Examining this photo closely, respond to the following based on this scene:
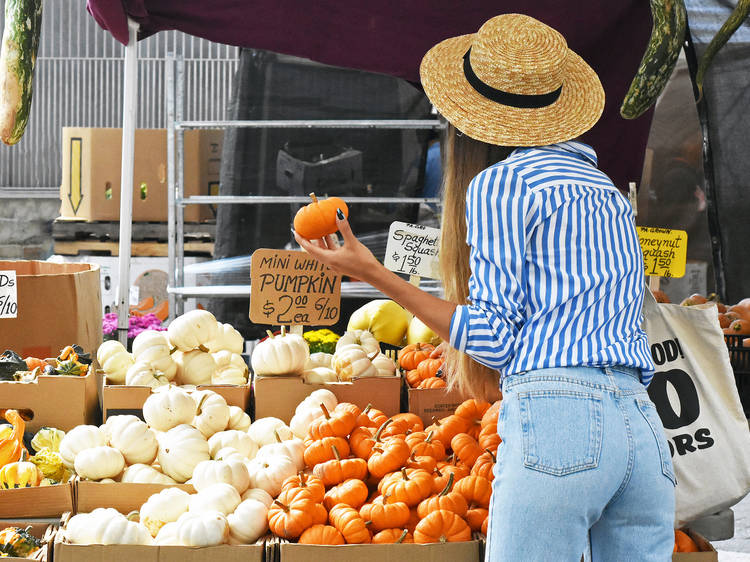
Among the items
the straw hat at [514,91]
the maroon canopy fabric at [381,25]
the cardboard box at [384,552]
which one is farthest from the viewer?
the maroon canopy fabric at [381,25]

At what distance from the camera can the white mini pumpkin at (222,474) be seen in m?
2.31

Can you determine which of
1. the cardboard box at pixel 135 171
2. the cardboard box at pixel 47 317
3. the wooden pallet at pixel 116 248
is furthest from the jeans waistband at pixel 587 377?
the wooden pallet at pixel 116 248

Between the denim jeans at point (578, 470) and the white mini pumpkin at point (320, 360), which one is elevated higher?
the denim jeans at point (578, 470)

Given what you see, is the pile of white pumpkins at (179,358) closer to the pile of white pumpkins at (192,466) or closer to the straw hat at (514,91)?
the pile of white pumpkins at (192,466)

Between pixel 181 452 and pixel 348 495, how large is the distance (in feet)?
1.76

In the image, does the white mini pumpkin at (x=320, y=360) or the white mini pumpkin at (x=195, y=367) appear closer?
the white mini pumpkin at (x=195, y=367)

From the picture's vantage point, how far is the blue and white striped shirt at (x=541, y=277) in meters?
1.59

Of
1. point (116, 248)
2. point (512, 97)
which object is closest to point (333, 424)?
point (512, 97)

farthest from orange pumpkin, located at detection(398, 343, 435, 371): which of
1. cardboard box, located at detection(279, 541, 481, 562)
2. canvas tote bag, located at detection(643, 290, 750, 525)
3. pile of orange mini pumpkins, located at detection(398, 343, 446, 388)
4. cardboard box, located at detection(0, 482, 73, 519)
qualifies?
cardboard box, located at detection(0, 482, 73, 519)

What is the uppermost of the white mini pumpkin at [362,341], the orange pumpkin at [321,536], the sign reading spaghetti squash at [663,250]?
the sign reading spaghetti squash at [663,250]

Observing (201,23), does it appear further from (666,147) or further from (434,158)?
(666,147)

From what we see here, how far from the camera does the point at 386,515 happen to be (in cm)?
216

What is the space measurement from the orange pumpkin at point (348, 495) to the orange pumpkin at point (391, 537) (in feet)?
0.41

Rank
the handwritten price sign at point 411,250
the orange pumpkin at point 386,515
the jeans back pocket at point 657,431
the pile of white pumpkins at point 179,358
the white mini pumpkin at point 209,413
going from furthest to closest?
1. the handwritten price sign at point 411,250
2. the pile of white pumpkins at point 179,358
3. the white mini pumpkin at point 209,413
4. the orange pumpkin at point 386,515
5. the jeans back pocket at point 657,431
